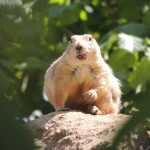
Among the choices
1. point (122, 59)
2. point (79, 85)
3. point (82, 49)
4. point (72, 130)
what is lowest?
point (72, 130)

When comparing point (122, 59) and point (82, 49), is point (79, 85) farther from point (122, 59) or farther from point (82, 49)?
point (122, 59)

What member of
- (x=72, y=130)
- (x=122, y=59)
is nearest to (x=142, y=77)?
(x=72, y=130)

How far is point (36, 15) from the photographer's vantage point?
0.73m

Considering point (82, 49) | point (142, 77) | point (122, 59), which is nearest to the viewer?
point (142, 77)

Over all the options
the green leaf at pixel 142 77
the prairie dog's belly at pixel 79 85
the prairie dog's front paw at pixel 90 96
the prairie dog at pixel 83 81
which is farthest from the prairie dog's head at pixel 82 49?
the green leaf at pixel 142 77

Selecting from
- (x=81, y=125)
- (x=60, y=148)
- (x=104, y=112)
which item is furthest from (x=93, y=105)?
(x=60, y=148)

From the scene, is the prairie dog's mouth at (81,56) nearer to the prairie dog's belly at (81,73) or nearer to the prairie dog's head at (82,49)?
the prairie dog's head at (82,49)

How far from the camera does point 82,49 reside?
384 cm

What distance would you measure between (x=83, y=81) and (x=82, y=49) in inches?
12.6

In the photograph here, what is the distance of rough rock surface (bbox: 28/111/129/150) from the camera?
8.87 ft

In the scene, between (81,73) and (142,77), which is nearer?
(142,77)

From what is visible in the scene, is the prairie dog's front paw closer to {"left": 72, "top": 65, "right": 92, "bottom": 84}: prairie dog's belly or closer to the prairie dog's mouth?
{"left": 72, "top": 65, "right": 92, "bottom": 84}: prairie dog's belly

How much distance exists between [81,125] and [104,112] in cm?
92

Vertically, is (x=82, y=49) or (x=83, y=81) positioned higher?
(x=82, y=49)
